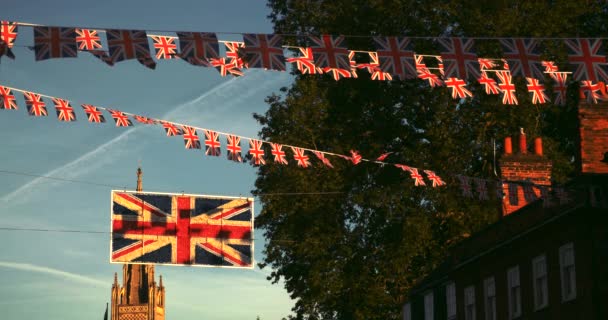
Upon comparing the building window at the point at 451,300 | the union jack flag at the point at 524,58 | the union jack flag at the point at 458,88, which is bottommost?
the building window at the point at 451,300

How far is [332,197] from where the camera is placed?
5953 cm

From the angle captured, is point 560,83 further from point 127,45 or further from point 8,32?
point 8,32

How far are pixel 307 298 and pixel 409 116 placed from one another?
9.10 m

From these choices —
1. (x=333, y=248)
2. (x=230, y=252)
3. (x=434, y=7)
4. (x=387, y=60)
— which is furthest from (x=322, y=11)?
(x=387, y=60)

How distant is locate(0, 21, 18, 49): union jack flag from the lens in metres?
26.0

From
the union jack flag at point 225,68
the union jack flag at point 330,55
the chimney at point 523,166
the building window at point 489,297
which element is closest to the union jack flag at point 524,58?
the union jack flag at point 330,55

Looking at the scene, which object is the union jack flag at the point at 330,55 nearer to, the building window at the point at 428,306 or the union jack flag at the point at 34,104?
the union jack flag at the point at 34,104

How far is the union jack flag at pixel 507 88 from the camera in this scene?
31.9 m

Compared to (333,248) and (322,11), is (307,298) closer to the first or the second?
(333,248)

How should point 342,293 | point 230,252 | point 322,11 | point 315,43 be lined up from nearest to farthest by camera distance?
point 315,43
point 230,252
point 342,293
point 322,11

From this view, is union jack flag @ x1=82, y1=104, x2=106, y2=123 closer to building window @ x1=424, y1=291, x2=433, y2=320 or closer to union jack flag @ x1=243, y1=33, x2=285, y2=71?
union jack flag @ x1=243, y1=33, x2=285, y2=71

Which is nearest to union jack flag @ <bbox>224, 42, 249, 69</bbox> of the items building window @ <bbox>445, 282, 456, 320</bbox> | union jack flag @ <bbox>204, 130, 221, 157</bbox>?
union jack flag @ <bbox>204, 130, 221, 157</bbox>

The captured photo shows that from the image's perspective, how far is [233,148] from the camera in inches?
1521

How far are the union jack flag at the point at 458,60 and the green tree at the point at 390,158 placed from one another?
27184 mm
